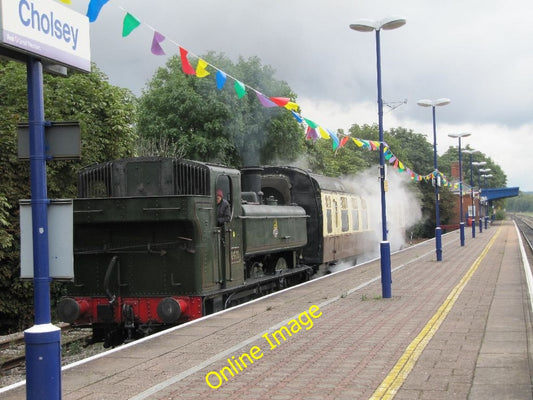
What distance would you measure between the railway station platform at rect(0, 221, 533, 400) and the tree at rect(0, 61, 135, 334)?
6.29 metres

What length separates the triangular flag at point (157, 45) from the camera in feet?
29.4

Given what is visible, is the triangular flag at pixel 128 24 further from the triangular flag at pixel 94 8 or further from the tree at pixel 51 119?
the tree at pixel 51 119

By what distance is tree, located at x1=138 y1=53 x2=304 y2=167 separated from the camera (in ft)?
91.9

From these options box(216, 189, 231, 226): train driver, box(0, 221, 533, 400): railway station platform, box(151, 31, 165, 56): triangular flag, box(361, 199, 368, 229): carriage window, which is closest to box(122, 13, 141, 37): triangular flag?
box(151, 31, 165, 56): triangular flag

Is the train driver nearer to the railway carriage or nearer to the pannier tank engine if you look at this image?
the pannier tank engine

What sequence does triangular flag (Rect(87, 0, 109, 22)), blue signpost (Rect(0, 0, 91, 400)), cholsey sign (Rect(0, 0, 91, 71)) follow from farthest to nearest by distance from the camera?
1. triangular flag (Rect(87, 0, 109, 22))
2. blue signpost (Rect(0, 0, 91, 400))
3. cholsey sign (Rect(0, 0, 91, 71))

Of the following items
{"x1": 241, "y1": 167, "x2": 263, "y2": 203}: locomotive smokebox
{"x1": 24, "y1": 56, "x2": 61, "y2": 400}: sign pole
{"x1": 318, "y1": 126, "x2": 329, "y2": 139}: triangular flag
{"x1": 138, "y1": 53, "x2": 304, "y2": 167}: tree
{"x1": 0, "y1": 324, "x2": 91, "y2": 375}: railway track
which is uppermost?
{"x1": 138, "y1": 53, "x2": 304, "y2": 167}: tree

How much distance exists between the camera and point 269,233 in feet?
41.2

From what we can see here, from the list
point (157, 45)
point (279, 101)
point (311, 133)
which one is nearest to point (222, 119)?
point (311, 133)

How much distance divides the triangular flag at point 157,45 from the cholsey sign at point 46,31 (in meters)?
3.99

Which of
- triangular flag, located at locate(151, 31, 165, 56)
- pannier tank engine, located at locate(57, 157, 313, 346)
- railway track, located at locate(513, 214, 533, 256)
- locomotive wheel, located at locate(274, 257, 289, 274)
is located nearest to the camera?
triangular flag, located at locate(151, 31, 165, 56)

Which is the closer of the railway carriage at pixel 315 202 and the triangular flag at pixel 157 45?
the triangular flag at pixel 157 45

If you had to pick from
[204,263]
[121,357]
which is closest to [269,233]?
[204,263]

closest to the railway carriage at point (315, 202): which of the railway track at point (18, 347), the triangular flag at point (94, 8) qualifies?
the railway track at point (18, 347)
